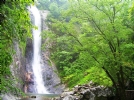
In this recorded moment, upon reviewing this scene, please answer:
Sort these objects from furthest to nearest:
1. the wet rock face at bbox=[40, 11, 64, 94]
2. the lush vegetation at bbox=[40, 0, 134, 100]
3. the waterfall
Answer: the wet rock face at bbox=[40, 11, 64, 94] → the waterfall → the lush vegetation at bbox=[40, 0, 134, 100]

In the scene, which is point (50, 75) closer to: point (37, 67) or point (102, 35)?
point (37, 67)

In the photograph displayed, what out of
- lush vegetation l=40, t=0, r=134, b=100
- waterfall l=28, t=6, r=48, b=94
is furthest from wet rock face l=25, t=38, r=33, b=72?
lush vegetation l=40, t=0, r=134, b=100

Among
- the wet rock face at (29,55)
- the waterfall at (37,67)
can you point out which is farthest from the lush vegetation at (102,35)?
the wet rock face at (29,55)

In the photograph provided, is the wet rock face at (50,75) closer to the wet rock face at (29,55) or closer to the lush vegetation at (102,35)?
the wet rock face at (29,55)

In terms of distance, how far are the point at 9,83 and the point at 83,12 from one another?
7209 millimetres

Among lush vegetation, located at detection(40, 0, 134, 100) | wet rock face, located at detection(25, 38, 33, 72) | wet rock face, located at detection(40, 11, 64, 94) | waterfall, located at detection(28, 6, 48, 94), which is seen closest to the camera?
lush vegetation, located at detection(40, 0, 134, 100)

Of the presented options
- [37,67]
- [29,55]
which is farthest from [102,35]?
[29,55]

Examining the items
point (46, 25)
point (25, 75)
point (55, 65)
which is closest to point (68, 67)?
point (55, 65)

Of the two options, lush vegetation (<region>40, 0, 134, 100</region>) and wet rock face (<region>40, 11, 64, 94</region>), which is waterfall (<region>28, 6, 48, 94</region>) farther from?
lush vegetation (<region>40, 0, 134, 100</region>)

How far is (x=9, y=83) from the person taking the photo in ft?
14.2

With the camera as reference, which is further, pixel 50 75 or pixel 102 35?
pixel 50 75

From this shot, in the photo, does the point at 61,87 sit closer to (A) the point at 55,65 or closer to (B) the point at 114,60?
(A) the point at 55,65

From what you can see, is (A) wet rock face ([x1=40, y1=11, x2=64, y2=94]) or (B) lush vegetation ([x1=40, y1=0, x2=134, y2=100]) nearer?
(B) lush vegetation ([x1=40, y1=0, x2=134, y2=100])

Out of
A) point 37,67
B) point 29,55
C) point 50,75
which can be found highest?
point 29,55
